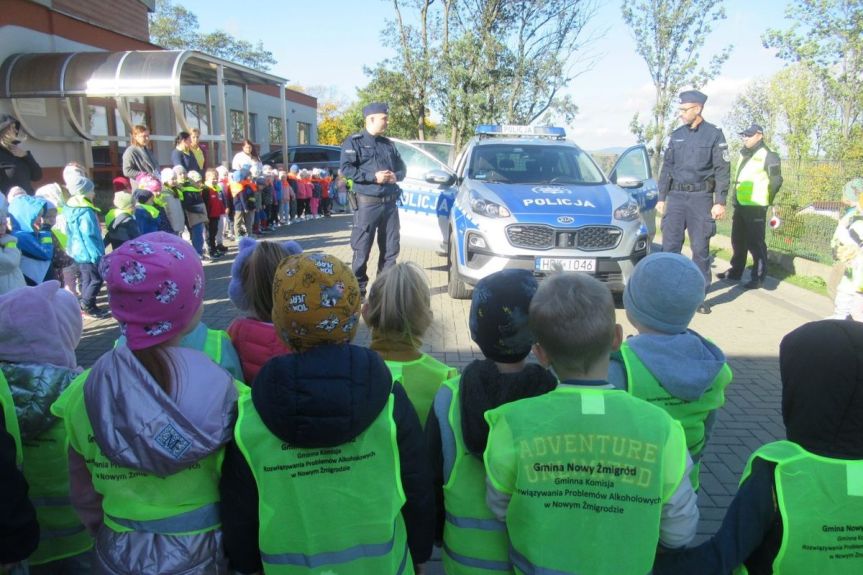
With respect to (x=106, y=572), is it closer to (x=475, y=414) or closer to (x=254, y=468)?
(x=254, y=468)

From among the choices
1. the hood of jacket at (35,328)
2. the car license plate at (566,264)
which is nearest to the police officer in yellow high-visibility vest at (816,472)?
the hood of jacket at (35,328)

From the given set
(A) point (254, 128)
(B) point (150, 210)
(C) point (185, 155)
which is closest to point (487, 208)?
(B) point (150, 210)

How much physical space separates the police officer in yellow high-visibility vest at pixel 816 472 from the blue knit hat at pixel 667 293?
511 mm

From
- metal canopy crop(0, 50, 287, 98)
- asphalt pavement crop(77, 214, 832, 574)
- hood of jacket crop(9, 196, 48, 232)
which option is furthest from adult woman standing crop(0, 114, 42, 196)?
metal canopy crop(0, 50, 287, 98)

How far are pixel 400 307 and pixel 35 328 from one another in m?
1.38

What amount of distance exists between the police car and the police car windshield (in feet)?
0.04

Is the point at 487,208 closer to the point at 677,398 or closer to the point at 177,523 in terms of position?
the point at 677,398

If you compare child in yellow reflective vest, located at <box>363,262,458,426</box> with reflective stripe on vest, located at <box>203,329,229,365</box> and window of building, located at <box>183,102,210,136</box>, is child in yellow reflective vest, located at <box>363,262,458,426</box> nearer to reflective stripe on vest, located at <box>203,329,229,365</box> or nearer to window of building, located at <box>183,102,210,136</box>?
reflective stripe on vest, located at <box>203,329,229,365</box>

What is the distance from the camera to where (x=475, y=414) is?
6.04 feet

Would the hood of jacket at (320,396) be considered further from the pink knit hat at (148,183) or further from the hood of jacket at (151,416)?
the pink knit hat at (148,183)

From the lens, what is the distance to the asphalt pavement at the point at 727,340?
3.73 meters

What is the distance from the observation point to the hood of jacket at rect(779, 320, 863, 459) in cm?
160

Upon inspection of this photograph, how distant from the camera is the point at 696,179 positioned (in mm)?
7266

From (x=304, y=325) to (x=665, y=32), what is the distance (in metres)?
21.2
